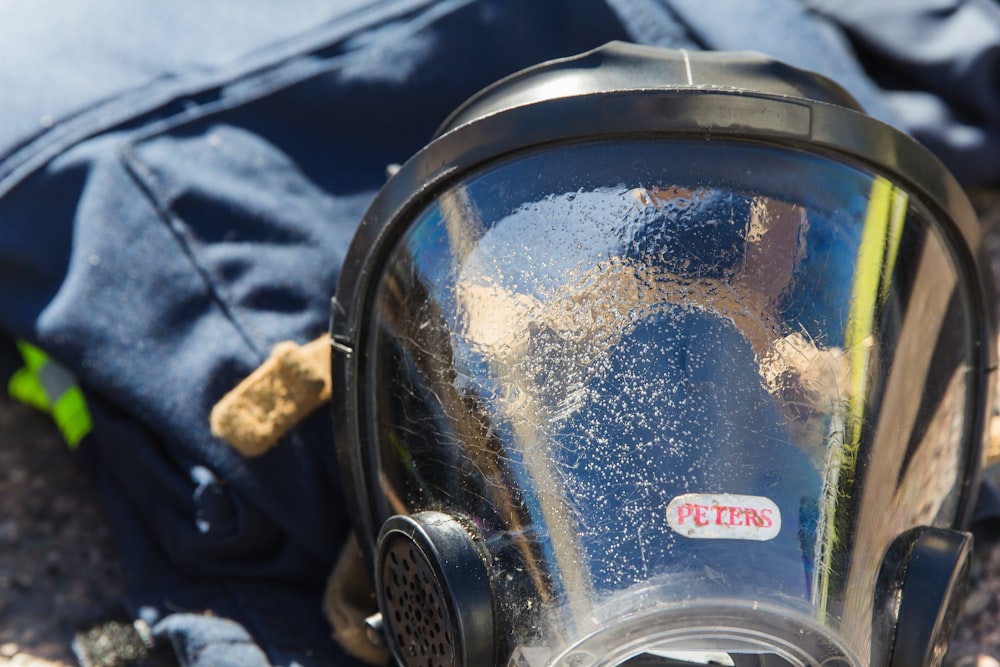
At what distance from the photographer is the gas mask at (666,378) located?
1111mm

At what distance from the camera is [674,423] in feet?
3.72

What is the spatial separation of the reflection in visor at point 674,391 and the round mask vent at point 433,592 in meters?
0.03

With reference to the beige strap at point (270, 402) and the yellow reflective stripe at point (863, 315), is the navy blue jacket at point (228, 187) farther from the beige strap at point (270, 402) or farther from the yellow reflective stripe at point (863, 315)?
the yellow reflective stripe at point (863, 315)

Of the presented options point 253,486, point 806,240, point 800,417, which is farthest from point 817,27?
point 253,486

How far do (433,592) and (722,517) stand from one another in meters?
0.30

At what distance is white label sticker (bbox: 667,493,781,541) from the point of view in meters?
1.10

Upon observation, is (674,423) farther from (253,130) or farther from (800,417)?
(253,130)

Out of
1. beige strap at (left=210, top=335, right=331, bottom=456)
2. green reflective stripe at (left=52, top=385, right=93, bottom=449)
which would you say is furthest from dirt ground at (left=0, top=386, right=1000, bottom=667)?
beige strap at (left=210, top=335, right=331, bottom=456)

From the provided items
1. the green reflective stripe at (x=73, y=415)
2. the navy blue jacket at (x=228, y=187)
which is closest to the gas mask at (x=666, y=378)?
the navy blue jacket at (x=228, y=187)

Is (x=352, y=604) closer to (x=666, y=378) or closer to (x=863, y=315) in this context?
(x=666, y=378)

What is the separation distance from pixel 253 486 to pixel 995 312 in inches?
40.4

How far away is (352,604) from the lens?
157 cm

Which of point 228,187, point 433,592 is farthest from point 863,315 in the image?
point 228,187

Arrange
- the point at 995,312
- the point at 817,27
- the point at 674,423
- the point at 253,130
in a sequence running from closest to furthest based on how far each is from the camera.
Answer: the point at 674,423 < the point at 995,312 < the point at 253,130 < the point at 817,27
